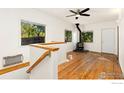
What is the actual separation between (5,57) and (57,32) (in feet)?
11.3

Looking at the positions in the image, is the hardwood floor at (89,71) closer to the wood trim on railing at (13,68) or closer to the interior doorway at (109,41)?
the wood trim on railing at (13,68)

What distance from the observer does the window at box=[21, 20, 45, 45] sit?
3.96 metres

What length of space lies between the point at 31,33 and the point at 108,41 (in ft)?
14.3

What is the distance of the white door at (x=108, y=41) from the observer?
6.52 m

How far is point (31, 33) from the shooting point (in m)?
4.45

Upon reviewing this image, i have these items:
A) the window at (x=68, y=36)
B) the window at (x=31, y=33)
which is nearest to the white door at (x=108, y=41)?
the window at (x=68, y=36)

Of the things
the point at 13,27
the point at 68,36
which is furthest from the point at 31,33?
the point at 68,36

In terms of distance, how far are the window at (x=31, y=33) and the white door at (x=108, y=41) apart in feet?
12.5

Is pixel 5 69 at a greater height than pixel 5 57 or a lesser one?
lesser

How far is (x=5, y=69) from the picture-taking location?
127 inches

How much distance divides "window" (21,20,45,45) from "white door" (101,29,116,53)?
12.5ft

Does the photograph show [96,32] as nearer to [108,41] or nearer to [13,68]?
[108,41]
